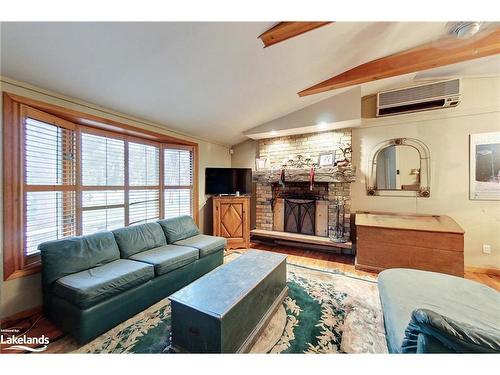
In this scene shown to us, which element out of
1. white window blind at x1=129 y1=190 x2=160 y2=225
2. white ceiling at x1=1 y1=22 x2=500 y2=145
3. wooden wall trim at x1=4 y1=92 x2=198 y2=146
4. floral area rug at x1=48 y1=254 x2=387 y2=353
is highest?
white ceiling at x1=1 y1=22 x2=500 y2=145

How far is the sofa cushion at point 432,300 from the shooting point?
3.95 ft

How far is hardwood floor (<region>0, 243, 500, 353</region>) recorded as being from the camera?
173cm

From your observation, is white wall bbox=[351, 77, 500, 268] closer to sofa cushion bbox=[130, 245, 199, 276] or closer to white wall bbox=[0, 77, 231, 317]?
sofa cushion bbox=[130, 245, 199, 276]

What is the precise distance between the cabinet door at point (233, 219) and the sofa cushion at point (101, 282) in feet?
6.36

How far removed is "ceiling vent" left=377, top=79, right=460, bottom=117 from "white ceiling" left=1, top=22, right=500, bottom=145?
209 mm

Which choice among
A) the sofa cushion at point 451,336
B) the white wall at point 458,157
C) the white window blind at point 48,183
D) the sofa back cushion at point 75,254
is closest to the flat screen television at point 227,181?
the sofa back cushion at point 75,254

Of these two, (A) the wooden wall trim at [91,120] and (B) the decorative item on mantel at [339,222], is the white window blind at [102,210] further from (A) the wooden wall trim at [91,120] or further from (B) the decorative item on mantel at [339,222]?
(B) the decorative item on mantel at [339,222]

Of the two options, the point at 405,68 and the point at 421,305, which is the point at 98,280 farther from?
the point at 405,68

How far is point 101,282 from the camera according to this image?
5.56 feet

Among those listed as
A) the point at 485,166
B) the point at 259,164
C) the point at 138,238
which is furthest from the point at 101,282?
the point at 485,166

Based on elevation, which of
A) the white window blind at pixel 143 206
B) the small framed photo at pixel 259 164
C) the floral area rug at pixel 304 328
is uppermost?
the small framed photo at pixel 259 164

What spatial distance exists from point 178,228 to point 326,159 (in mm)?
2981

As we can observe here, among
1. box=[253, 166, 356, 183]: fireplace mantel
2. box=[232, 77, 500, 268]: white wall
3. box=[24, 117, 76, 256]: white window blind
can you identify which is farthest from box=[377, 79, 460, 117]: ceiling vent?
box=[24, 117, 76, 256]: white window blind
